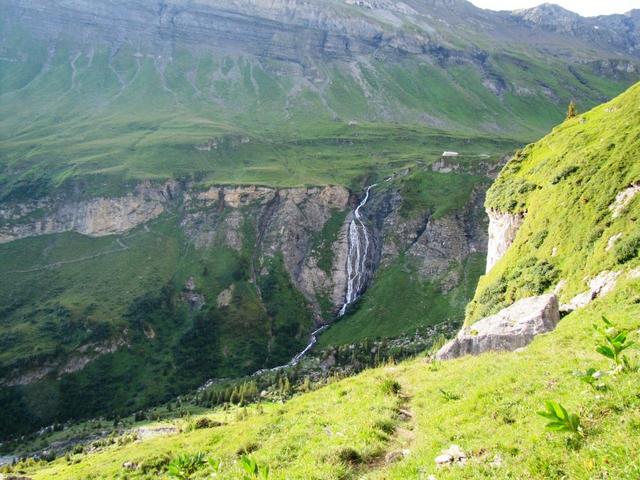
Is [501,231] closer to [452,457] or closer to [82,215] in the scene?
[452,457]

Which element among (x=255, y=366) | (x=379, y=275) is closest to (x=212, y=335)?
(x=255, y=366)

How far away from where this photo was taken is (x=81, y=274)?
5645 inches

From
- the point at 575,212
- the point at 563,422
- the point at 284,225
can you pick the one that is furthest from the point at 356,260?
the point at 563,422

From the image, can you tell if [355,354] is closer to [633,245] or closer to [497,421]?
[633,245]

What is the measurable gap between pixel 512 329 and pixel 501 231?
38256 mm

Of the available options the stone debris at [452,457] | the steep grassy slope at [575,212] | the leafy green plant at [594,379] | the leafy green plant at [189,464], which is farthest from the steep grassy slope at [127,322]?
the leafy green plant at [594,379]

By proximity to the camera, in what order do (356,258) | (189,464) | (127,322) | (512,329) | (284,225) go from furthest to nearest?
(284,225) < (356,258) < (127,322) < (512,329) < (189,464)

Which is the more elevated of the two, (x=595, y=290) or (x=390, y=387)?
(x=595, y=290)

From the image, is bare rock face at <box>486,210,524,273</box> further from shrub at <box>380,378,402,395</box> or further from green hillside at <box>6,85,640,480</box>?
shrub at <box>380,378,402,395</box>

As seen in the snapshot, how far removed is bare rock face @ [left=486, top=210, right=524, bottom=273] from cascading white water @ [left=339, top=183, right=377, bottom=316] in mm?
76534

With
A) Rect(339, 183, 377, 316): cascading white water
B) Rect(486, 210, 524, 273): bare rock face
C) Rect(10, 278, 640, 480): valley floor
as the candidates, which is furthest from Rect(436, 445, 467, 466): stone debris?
Rect(339, 183, 377, 316): cascading white water

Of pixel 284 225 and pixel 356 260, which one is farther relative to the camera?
pixel 284 225

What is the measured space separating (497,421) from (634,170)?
121ft

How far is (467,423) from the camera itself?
16.7 meters
